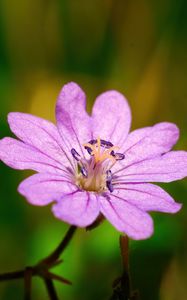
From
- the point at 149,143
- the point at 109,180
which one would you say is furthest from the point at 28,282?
the point at 149,143

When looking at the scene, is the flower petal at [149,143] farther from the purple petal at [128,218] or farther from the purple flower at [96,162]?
the purple petal at [128,218]

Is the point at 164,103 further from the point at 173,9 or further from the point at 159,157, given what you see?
the point at 159,157

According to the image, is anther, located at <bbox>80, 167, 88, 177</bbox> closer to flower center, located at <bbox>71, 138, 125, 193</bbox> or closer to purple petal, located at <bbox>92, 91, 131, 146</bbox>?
flower center, located at <bbox>71, 138, 125, 193</bbox>

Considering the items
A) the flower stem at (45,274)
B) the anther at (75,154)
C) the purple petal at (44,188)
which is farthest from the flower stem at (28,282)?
the anther at (75,154)

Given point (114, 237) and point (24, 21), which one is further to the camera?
point (24, 21)

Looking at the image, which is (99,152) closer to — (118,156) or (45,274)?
(118,156)

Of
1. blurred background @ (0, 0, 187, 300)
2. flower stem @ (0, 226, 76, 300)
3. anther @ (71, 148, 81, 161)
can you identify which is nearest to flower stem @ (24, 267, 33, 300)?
flower stem @ (0, 226, 76, 300)

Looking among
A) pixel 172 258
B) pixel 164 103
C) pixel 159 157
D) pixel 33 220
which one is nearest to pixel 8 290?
pixel 33 220
